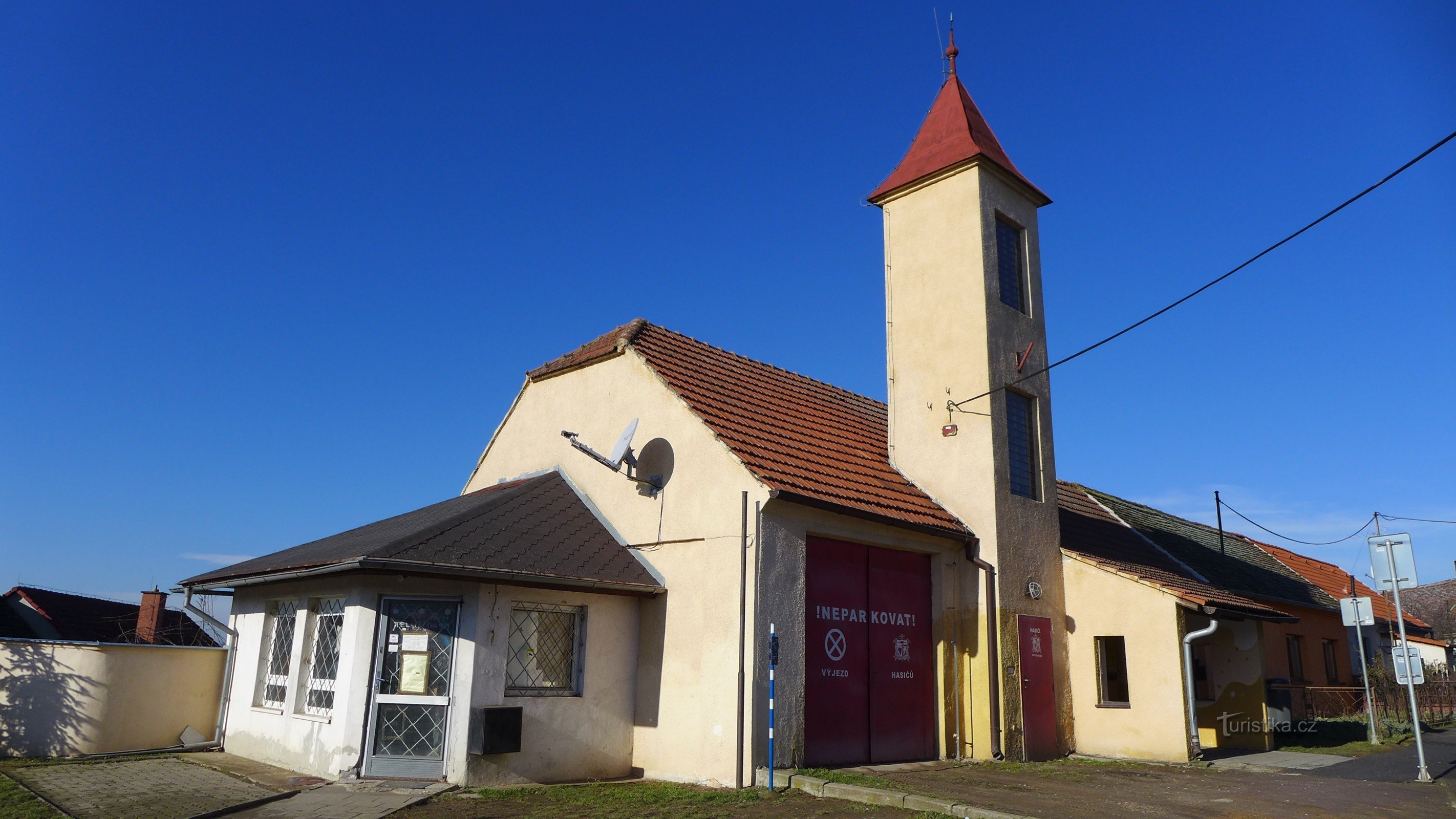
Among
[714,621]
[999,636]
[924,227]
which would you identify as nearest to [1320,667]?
[999,636]

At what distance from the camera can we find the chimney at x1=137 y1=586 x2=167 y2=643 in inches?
685

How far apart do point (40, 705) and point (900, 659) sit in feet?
39.0

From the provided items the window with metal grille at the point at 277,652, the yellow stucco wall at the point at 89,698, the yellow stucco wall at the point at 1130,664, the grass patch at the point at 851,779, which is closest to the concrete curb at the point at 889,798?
the grass patch at the point at 851,779

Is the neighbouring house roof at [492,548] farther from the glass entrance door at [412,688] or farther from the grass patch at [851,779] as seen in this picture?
the grass patch at [851,779]

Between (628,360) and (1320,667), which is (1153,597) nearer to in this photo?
(628,360)

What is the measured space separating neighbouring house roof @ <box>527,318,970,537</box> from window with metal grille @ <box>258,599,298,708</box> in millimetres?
5313

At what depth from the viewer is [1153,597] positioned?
1349cm

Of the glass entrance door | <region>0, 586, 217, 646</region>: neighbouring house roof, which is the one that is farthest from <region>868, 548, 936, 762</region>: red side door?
<region>0, 586, 217, 646</region>: neighbouring house roof

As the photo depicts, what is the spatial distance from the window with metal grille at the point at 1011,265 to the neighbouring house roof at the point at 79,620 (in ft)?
55.0

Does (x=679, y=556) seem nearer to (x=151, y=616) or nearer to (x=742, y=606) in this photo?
(x=742, y=606)

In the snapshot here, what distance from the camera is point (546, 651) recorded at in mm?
11172

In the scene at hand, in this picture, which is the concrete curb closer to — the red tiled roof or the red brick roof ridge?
the red brick roof ridge

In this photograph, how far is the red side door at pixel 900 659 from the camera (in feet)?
39.6

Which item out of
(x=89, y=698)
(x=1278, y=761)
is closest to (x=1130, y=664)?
(x=1278, y=761)
